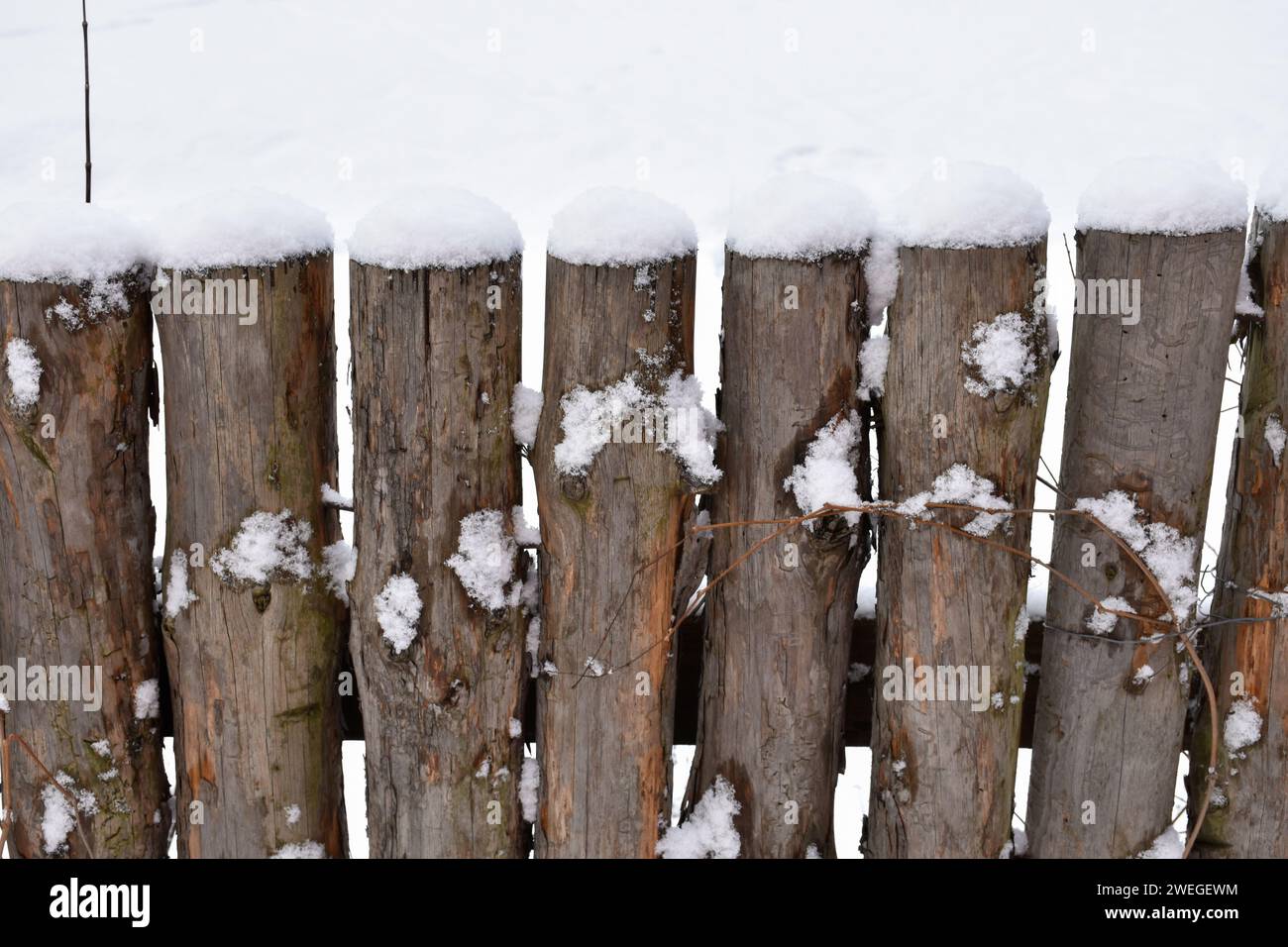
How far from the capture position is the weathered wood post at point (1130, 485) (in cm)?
195

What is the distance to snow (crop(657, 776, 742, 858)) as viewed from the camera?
2.24 metres

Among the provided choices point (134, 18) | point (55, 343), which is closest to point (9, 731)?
point (55, 343)

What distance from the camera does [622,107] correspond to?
611cm

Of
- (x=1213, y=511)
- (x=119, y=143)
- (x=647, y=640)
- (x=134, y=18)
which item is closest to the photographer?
(x=647, y=640)

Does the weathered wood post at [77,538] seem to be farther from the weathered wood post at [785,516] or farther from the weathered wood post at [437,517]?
the weathered wood post at [785,516]

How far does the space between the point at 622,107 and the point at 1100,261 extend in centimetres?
449

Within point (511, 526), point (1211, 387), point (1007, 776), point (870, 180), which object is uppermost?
point (870, 180)

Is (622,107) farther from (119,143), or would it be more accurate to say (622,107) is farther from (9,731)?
(9,731)

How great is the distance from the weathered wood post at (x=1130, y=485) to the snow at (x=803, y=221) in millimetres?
411

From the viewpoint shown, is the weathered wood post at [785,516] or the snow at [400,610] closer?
the weathered wood post at [785,516]

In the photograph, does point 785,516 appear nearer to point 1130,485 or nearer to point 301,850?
point 1130,485

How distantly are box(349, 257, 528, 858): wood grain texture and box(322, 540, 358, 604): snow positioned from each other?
96 millimetres

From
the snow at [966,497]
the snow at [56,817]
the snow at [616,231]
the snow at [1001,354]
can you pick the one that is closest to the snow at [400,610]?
the snow at [616,231]

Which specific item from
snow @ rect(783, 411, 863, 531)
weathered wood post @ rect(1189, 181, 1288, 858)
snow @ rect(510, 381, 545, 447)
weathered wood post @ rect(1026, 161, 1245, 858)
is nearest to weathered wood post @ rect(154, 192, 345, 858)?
snow @ rect(510, 381, 545, 447)
